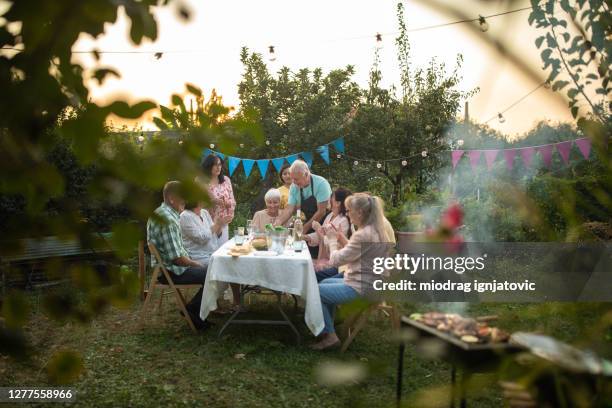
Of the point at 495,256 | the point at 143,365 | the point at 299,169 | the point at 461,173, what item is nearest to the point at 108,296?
the point at 143,365

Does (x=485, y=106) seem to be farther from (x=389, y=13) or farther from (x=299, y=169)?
(x=299, y=169)

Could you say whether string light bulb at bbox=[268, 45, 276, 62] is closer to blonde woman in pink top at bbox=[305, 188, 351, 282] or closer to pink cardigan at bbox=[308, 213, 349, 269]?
pink cardigan at bbox=[308, 213, 349, 269]

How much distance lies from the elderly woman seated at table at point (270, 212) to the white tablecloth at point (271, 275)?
1266mm

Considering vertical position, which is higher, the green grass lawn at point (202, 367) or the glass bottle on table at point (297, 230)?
the glass bottle on table at point (297, 230)

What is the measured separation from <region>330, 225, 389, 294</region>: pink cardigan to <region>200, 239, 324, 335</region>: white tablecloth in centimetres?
31

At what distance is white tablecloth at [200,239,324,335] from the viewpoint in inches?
167

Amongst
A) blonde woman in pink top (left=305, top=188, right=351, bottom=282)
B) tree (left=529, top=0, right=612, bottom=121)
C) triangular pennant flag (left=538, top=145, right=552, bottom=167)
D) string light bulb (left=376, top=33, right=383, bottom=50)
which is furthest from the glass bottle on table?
triangular pennant flag (left=538, top=145, right=552, bottom=167)

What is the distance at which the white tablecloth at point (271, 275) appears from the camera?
4246mm

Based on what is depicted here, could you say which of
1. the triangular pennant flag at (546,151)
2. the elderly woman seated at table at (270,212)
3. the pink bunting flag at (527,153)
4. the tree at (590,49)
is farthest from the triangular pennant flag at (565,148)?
the tree at (590,49)

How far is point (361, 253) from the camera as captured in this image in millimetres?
4090

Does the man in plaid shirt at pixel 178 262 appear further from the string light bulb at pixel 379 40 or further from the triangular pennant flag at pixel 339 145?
the triangular pennant flag at pixel 339 145

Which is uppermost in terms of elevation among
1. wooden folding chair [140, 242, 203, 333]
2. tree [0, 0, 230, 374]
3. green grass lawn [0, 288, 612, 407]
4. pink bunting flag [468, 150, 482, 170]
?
pink bunting flag [468, 150, 482, 170]

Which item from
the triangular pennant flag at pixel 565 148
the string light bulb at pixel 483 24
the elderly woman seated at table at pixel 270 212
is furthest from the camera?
the triangular pennant flag at pixel 565 148

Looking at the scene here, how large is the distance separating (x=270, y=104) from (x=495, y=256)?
5.88 metres
